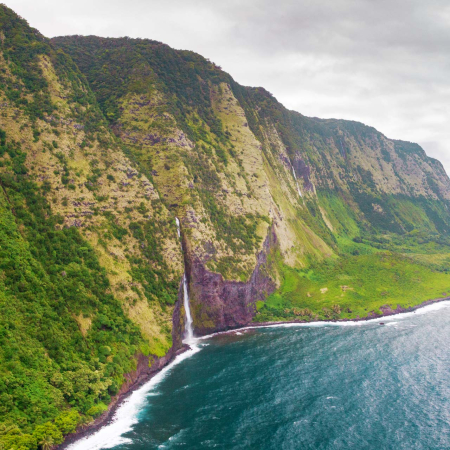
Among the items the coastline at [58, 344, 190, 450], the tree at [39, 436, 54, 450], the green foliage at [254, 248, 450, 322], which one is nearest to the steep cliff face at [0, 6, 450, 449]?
the tree at [39, 436, 54, 450]

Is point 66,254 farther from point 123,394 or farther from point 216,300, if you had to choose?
point 216,300

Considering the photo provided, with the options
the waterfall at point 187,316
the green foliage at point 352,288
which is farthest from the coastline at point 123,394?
the green foliage at point 352,288

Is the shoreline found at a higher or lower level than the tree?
lower

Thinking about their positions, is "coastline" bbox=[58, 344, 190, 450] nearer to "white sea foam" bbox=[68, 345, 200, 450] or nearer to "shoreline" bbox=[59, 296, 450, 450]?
"shoreline" bbox=[59, 296, 450, 450]

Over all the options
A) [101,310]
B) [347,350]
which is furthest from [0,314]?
[347,350]

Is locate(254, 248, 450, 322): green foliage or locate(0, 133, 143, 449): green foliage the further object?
locate(254, 248, 450, 322): green foliage

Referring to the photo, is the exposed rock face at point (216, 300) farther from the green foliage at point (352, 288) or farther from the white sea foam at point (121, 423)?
the white sea foam at point (121, 423)

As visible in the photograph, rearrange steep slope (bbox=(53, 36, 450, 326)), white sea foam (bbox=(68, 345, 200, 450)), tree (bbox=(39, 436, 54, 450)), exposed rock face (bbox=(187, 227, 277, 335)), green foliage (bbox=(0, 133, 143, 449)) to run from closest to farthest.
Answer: tree (bbox=(39, 436, 54, 450)) → green foliage (bbox=(0, 133, 143, 449)) → white sea foam (bbox=(68, 345, 200, 450)) → exposed rock face (bbox=(187, 227, 277, 335)) → steep slope (bbox=(53, 36, 450, 326))

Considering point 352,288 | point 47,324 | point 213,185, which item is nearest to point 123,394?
point 47,324
